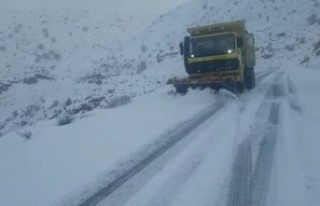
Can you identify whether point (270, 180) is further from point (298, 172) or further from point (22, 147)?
point (22, 147)

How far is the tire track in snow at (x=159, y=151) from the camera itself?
20.0ft

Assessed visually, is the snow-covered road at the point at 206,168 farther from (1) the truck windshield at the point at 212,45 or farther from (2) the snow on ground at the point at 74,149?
(1) the truck windshield at the point at 212,45

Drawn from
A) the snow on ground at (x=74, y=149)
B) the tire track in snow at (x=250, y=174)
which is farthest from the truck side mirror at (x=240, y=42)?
the tire track in snow at (x=250, y=174)

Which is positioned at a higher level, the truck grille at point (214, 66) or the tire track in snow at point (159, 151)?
the truck grille at point (214, 66)

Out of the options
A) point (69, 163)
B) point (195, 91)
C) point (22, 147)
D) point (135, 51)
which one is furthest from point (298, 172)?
point (135, 51)

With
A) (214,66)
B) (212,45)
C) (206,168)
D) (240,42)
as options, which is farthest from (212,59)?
(206,168)

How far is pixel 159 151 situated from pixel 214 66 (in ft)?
28.7

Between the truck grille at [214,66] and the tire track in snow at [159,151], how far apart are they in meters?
3.01

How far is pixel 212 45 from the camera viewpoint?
1658cm

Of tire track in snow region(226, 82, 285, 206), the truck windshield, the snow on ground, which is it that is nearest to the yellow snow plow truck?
the truck windshield

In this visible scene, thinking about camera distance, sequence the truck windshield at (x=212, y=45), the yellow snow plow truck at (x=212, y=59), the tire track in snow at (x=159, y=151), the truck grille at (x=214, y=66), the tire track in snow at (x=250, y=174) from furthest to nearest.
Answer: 1. the truck windshield at (x=212, y=45)
2. the truck grille at (x=214, y=66)
3. the yellow snow plow truck at (x=212, y=59)
4. the tire track in snow at (x=159, y=151)
5. the tire track in snow at (x=250, y=174)

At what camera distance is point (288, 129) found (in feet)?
31.2

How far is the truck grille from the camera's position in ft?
53.4

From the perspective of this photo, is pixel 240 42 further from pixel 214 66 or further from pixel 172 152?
pixel 172 152
